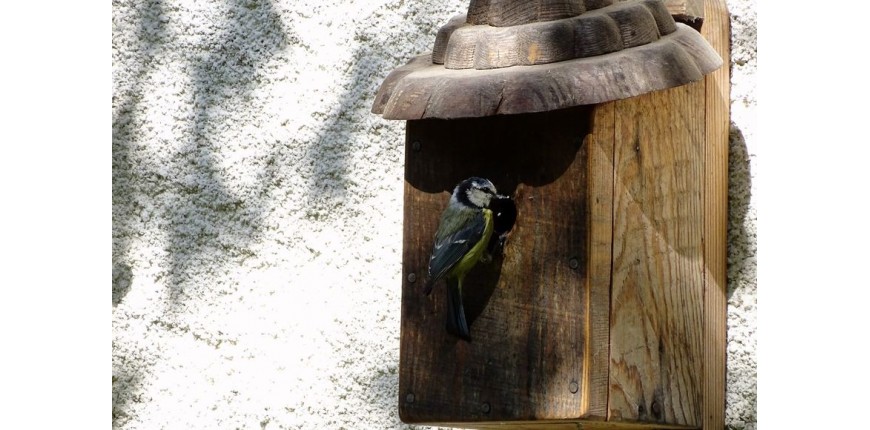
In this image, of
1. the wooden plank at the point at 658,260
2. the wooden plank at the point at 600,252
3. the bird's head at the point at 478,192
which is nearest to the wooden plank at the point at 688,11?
the wooden plank at the point at 658,260

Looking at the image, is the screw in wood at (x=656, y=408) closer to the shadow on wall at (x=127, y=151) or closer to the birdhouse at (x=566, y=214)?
the birdhouse at (x=566, y=214)

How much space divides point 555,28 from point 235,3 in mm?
1123

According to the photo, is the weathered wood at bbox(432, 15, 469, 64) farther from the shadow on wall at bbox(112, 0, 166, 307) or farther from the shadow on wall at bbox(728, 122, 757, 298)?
the shadow on wall at bbox(112, 0, 166, 307)

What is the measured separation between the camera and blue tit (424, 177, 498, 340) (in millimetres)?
2016

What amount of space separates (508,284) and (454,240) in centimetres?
12

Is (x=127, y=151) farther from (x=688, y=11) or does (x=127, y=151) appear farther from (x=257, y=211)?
(x=688, y=11)

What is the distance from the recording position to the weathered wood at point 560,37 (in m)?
1.94

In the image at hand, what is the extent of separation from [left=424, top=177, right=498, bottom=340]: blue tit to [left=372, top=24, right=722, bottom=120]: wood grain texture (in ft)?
0.58

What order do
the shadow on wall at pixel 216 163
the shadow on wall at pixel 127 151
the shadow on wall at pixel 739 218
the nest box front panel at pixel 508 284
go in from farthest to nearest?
the shadow on wall at pixel 127 151 < the shadow on wall at pixel 216 163 < the shadow on wall at pixel 739 218 < the nest box front panel at pixel 508 284

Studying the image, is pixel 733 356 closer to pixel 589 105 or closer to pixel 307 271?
pixel 589 105

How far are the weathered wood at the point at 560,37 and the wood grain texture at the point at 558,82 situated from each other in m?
0.02

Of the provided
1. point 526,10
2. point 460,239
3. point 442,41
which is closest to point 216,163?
point 442,41

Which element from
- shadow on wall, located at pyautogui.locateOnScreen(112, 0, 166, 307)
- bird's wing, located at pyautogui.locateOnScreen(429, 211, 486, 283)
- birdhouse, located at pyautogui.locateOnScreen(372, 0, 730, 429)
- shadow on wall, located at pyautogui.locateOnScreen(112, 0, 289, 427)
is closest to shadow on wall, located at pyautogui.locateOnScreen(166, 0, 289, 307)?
shadow on wall, located at pyautogui.locateOnScreen(112, 0, 289, 427)

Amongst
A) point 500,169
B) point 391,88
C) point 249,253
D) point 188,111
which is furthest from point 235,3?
point 500,169
